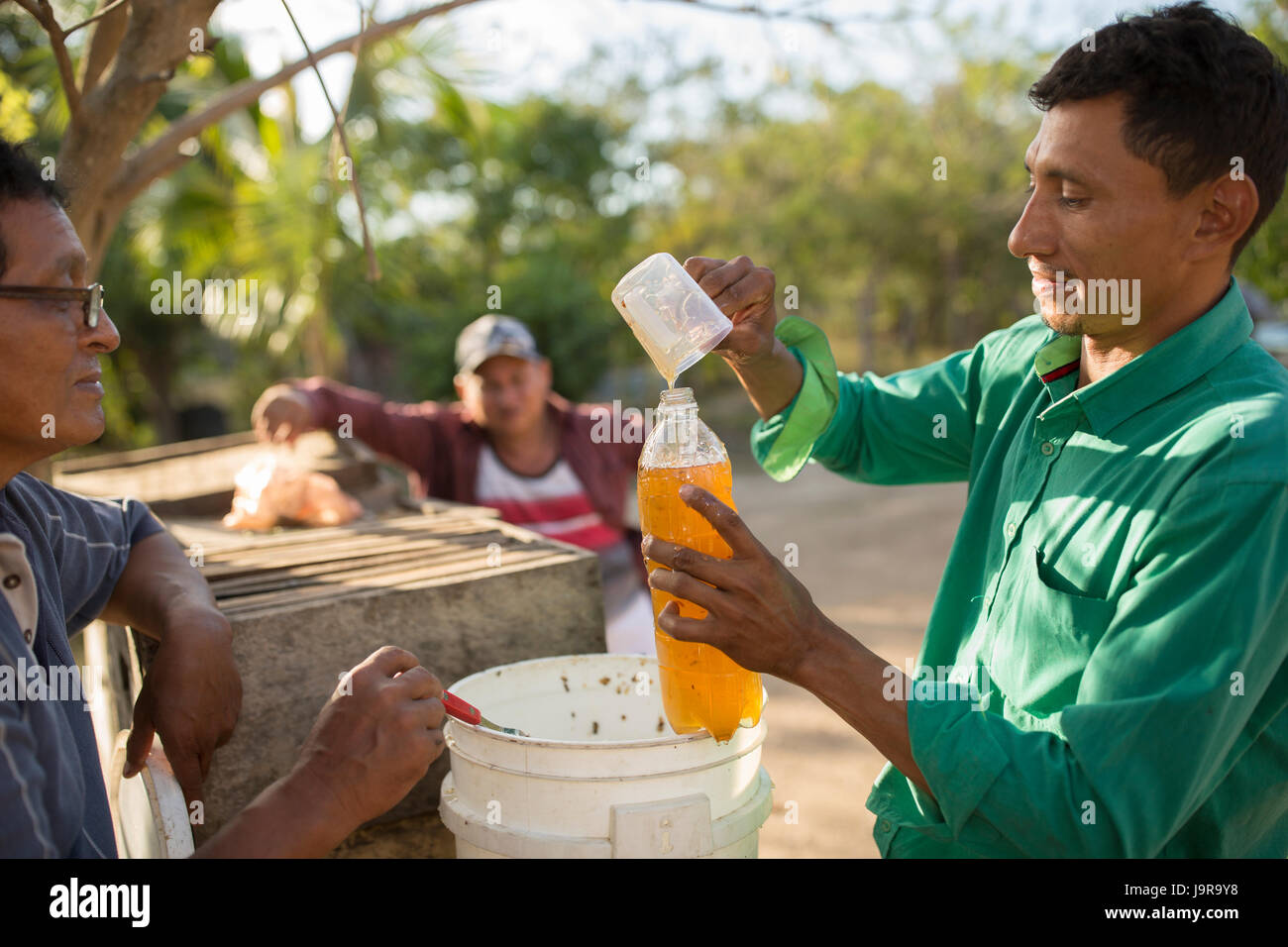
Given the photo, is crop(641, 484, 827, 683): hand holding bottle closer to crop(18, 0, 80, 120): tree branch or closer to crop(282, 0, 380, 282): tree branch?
crop(282, 0, 380, 282): tree branch

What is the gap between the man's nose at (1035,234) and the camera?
1.89 m

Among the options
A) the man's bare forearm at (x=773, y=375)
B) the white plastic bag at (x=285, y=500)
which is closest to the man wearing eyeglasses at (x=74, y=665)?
the man's bare forearm at (x=773, y=375)

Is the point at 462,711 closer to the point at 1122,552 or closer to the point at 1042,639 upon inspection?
the point at 1042,639

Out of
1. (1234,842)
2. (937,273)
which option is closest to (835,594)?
(1234,842)

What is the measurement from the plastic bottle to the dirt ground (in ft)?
1.21

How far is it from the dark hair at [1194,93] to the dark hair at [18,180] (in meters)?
1.93

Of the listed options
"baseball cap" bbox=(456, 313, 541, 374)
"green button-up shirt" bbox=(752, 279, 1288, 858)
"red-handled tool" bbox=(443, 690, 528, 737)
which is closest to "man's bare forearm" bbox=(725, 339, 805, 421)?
"green button-up shirt" bbox=(752, 279, 1288, 858)

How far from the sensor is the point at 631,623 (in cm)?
414

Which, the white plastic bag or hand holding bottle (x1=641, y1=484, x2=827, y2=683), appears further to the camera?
the white plastic bag

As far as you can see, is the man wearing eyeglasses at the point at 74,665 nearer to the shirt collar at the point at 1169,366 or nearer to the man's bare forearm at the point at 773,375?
the man's bare forearm at the point at 773,375

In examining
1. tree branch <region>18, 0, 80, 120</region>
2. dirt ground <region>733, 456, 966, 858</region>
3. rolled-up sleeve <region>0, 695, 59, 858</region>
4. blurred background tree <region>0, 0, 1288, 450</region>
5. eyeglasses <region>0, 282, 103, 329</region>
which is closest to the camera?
rolled-up sleeve <region>0, 695, 59, 858</region>

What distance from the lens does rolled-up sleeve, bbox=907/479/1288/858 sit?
1482 millimetres

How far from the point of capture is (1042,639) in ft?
5.98

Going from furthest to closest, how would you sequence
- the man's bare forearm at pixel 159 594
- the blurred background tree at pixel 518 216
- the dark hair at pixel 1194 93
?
the blurred background tree at pixel 518 216 < the man's bare forearm at pixel 159 594 < the dark hair at pixel 1194 93
